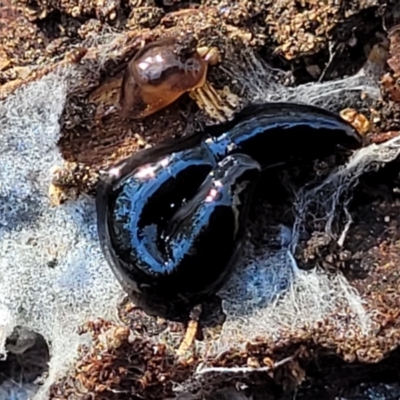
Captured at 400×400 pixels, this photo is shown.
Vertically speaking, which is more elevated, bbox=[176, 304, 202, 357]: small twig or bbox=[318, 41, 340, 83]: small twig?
bbox=[318, 41, 340, 83]: small twig

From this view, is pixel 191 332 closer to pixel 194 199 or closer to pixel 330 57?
pixel 194 199

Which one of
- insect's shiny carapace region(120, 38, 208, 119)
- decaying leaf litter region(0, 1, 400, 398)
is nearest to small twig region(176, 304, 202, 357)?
decaying leaf litter region(0, 1, 400, 398)

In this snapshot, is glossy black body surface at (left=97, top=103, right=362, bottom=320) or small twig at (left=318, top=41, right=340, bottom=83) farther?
small twig at (left=318, top=41, right=340, bottom=83)

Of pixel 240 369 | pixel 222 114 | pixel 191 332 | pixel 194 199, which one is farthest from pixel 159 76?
pixel 240 369

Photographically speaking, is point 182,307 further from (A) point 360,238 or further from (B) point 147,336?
(A) point 360,238

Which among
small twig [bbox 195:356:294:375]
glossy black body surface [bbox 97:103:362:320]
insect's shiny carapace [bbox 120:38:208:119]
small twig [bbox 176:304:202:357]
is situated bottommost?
small twig [bbox 195:356:294:375]

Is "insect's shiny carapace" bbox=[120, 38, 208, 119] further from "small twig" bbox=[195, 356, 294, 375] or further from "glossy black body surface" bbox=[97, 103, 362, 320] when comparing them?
"small twig" bbox=[195, 356, 294, 375]

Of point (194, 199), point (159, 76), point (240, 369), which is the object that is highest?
point (159, 76)
